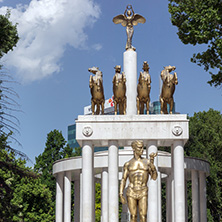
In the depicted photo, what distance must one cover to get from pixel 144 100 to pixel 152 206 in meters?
6.55

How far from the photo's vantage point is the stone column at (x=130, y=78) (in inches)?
1364

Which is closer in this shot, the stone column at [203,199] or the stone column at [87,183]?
the stone column at [87,183]

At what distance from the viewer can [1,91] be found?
80.3 ft

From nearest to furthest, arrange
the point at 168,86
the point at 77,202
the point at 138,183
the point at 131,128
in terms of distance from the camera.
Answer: the point at 138,183, the point at 131,128, the point at 168,86, the point at 77,202

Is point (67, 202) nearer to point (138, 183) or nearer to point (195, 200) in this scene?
point (195, 200)

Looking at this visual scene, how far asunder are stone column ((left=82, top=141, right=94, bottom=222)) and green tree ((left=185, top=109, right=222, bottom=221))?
23.6 m

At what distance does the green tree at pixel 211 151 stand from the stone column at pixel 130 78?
17.7 meters

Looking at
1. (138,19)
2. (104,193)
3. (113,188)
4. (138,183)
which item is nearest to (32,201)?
(104,193)

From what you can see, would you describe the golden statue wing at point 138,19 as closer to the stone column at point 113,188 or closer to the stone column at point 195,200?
the stone column at point 195,200

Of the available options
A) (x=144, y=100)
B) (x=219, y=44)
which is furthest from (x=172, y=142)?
(x=219, y=44)

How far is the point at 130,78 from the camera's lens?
3509cm

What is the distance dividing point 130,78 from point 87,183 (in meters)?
10.2

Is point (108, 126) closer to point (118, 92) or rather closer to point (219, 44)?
point (118, 92)

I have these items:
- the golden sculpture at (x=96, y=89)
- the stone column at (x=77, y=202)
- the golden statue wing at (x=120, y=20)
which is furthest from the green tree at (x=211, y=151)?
the golden sculpture at (x=96, y=89)
